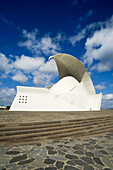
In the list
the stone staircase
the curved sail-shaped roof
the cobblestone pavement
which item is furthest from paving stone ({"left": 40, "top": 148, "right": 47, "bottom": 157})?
the curved sail-shaped roof

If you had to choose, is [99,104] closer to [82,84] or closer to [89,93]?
[89,93]

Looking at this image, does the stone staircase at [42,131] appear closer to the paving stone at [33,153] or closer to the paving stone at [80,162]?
the paving stone at [33,153]

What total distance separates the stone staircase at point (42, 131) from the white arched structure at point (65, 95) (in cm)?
788

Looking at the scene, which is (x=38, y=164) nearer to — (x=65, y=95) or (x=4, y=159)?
(x=4, y=159)

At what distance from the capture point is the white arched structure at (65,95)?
12062 millimetres

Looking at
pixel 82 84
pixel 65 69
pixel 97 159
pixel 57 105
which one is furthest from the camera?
pixel 65 69

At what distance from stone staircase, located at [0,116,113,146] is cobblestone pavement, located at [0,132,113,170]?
0.36 metres

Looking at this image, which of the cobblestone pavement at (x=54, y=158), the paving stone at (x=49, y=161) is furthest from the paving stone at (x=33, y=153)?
the paving stone at (x=49, y=161)

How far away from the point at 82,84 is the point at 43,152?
1674 cm

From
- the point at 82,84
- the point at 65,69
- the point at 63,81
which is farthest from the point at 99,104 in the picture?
the point at 65,69

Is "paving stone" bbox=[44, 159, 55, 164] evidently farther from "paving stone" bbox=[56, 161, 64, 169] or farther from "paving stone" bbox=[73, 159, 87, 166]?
"paving stone" bbox=[73, 159, 87, 166]

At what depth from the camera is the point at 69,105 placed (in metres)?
14.6

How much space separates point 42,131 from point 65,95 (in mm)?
10290

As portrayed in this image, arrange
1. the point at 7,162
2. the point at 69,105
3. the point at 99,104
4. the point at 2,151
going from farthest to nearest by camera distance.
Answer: the point at 99,104 → the point at 69,105 → the point at 2,151 → the point at 7,162
